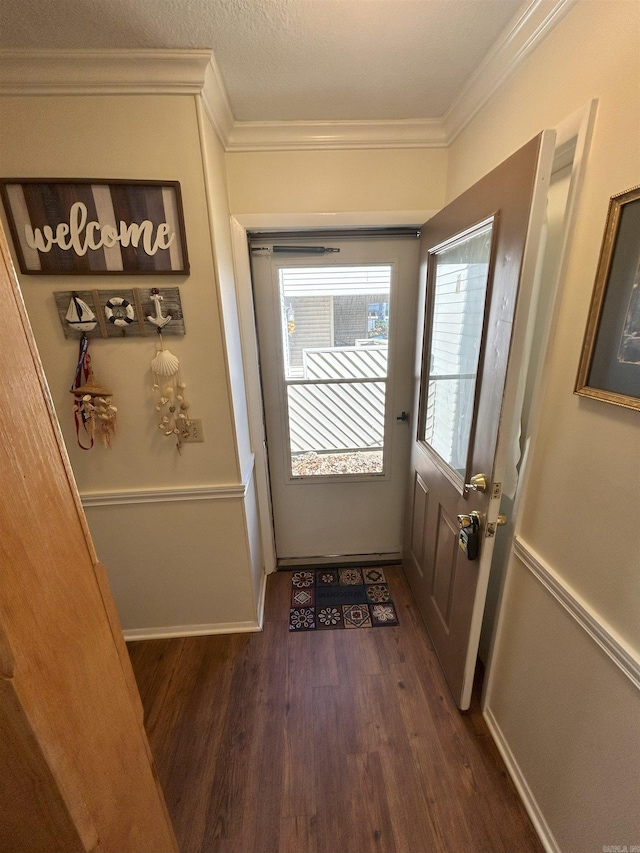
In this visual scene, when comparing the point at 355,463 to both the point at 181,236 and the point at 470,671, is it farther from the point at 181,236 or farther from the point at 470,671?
the point at 181,236

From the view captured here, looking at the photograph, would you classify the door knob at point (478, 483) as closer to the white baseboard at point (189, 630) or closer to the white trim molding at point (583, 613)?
the white trim molding at point (583, 613)

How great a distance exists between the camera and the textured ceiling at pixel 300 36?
0.93 metres

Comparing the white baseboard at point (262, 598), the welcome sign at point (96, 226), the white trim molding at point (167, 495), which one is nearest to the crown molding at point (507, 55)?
the welcome sign at point (96, 226)

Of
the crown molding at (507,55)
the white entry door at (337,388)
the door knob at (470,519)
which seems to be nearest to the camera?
the crown molding at (507,55)

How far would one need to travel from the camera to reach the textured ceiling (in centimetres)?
93

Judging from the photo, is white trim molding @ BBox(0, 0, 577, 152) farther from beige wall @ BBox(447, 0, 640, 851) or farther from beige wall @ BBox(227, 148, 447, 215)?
beige wall @ BBox(227, 148, 447, 215)

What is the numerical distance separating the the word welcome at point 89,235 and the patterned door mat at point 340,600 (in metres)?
1.88

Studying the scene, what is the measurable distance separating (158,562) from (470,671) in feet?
4.72

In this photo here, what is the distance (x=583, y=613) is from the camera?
0.87 m

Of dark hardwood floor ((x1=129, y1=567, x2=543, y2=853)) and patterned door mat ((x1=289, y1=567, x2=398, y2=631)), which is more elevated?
patterned door mat ((x1=289, y1=567, x2=398, y2=631))

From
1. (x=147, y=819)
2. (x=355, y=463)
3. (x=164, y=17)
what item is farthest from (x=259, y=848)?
(x=164, y=17)

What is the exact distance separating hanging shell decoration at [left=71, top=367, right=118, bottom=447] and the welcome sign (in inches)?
16.5

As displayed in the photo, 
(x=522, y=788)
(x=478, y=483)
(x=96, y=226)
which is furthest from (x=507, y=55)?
(x=522, y=788)

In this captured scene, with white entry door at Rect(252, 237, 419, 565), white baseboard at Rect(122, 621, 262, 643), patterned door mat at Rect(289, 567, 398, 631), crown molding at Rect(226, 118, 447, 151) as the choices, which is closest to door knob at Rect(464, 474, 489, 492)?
white entry door at Rect(252, 237, 419, 565)
